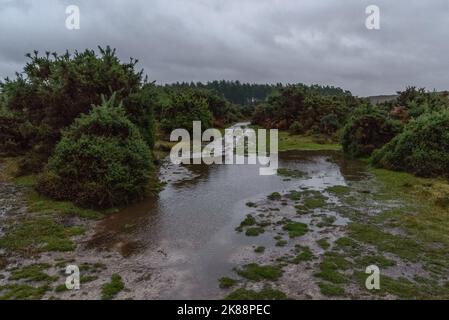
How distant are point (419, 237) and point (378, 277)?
4050mm

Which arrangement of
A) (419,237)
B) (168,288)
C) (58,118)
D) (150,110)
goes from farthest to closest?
(150,110), (58,118), (419,237), (168,288)

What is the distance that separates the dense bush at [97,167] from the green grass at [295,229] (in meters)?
7.99

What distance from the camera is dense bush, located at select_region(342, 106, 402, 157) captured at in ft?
102

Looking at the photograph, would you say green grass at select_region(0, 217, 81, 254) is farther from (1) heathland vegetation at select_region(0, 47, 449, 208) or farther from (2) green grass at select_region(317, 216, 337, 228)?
(2) green grass at select_region(317, 216, 337, 228)

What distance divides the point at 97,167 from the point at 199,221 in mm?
5849

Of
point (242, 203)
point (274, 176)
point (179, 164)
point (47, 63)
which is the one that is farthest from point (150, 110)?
point (242, 203)

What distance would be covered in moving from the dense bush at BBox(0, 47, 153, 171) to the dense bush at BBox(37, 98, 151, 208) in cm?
553

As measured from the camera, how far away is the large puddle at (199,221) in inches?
416

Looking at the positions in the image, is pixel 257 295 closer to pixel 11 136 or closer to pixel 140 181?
pixel 140 181

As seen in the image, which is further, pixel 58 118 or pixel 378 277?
pixel 58 118

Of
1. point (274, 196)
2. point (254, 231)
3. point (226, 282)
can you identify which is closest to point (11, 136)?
point (274, 196)

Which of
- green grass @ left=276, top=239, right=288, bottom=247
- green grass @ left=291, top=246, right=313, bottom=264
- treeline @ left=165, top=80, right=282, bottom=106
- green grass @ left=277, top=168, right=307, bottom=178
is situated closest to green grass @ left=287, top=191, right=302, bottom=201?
green grass @ left=277, top=168, right=307, bottom=178
